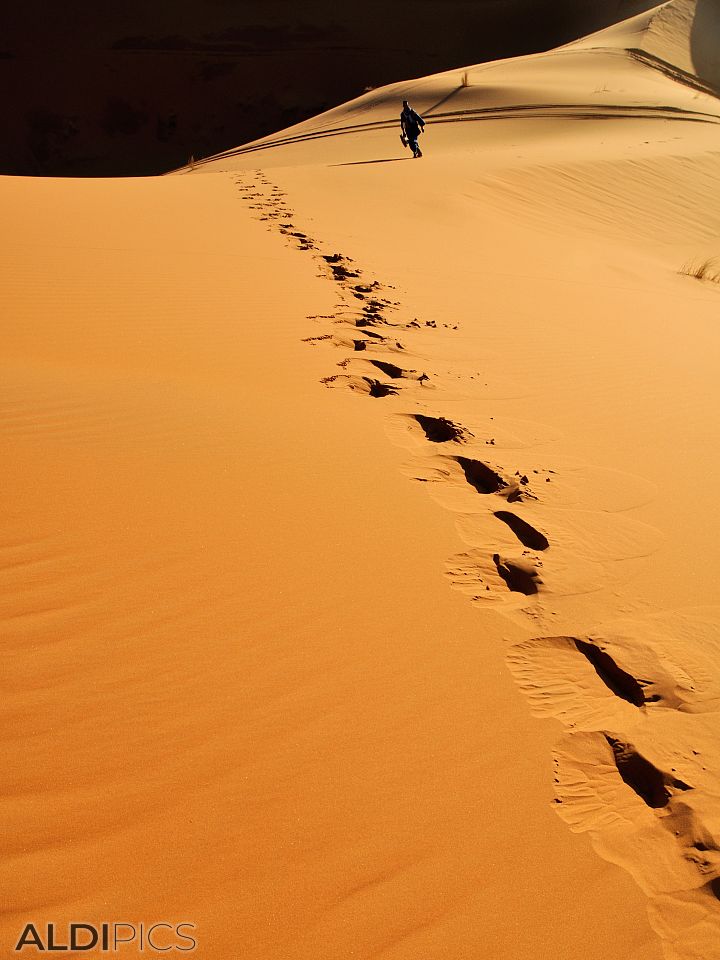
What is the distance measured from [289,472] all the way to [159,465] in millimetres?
511

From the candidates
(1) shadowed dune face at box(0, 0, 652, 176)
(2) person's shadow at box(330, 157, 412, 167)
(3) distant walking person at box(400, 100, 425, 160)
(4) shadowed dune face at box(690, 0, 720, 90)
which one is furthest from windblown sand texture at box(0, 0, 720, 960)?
(1) shadowed dune face at box(0, 0, 652, 176)

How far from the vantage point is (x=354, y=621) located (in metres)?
2.18

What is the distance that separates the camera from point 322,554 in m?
2.50

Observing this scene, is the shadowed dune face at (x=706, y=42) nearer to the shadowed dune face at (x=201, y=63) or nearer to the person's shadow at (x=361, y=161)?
the shadowed dune face at (x=201, y=63)

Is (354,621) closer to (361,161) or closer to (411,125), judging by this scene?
(411,125)

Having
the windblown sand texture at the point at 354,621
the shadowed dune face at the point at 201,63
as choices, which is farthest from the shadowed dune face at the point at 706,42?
the windblown sand texture at the point at 354,621

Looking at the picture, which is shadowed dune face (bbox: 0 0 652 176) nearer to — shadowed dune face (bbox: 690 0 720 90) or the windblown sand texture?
shadowed dune face (bbox: 690 0 720 90)

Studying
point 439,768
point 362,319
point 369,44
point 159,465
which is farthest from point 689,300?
point 369,44

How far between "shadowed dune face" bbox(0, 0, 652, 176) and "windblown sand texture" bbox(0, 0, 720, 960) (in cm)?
2423

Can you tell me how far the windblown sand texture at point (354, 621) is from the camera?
145 centimetres

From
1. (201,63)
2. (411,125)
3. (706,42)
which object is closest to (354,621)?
(411,125)

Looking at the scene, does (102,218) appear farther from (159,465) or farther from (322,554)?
(322,554)

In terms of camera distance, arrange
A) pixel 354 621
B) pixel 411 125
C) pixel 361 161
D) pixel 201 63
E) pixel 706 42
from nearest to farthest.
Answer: pixel 354 621 < pixel 411 125 < pixel 361 161 < pixel 706 42 < pixel 201 63

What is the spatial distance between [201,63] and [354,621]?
104ft
